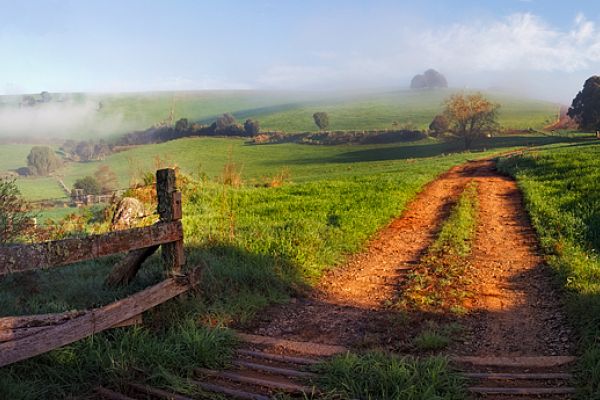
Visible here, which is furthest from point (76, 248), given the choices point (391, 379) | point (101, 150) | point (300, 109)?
point (300, 109)

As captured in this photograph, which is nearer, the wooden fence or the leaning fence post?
the wooden fence

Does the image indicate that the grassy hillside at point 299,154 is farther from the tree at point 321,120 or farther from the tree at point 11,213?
the tree at point 11,213

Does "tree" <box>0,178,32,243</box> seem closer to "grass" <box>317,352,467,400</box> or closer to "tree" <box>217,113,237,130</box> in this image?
"grass" <box>317,352,467,400</box>

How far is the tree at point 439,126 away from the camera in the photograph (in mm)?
54838

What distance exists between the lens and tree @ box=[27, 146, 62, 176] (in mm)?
30016

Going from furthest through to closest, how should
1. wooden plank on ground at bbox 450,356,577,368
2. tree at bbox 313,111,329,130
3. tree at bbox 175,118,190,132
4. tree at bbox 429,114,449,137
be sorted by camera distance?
1. tree at bbox 313,111,329,130
2. tree at bbox 429,114,449,137
3. tree at bbox 175,118,190,132
4. wooden plank on ground at bbox 450,356,577,368

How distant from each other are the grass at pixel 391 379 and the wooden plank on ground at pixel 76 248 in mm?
2300

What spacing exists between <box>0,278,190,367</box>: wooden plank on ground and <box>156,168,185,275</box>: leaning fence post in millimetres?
366

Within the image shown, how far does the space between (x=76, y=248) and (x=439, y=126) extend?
180 ft

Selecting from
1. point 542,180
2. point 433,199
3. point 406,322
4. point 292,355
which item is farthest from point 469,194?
point 292,355

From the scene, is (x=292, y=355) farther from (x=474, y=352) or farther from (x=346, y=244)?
(x=346, y=244)

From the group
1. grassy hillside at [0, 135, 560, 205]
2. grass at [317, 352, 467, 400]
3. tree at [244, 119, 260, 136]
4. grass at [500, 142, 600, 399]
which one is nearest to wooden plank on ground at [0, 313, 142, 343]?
grass at [317, 352, 467, 400]

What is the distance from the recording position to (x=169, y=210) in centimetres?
578

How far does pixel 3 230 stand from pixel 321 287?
16.1 ft
